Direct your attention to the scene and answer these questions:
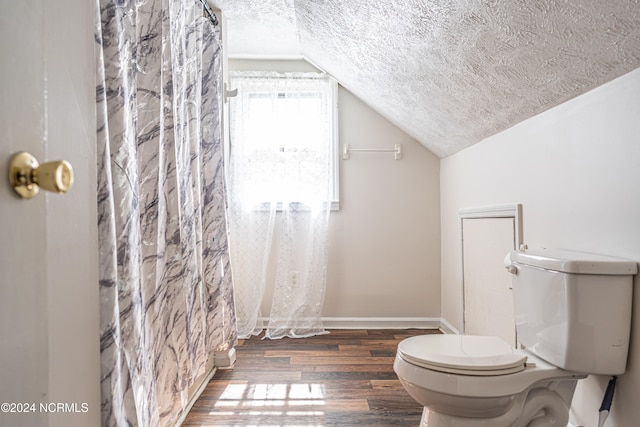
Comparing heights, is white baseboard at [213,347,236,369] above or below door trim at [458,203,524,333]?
below

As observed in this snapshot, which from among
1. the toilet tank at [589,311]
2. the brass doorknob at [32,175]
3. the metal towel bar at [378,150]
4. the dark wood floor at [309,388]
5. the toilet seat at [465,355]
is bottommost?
the dark wood floor at [309,388]

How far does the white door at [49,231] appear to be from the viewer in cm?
46

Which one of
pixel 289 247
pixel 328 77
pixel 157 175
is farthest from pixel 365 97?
pixel 157 175

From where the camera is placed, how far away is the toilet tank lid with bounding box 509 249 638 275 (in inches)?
45.4

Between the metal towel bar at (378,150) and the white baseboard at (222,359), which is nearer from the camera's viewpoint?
the white baseboard at (222,359)

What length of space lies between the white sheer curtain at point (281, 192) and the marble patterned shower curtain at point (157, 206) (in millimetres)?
808

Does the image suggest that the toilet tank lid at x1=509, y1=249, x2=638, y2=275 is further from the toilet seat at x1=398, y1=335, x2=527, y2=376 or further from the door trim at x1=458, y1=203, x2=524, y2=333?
the door trim at x1=458, y1=203, x2=524, y2=333

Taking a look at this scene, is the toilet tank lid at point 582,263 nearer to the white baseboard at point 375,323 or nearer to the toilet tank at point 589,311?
the toilet tank at point 589,311

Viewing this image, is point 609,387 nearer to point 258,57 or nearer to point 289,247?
point 289,247

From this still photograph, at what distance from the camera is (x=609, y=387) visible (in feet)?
4.08


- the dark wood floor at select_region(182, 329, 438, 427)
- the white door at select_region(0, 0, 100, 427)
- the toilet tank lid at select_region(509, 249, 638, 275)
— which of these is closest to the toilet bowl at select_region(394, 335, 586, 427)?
the toilet tank lid at select_region(509, 249, 638, 275)

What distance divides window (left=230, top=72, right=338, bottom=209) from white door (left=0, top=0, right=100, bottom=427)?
2183mm

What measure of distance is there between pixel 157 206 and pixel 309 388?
1282 millimetres

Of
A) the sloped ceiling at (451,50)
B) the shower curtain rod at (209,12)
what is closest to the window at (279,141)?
the sloped ceiling at (451,50)
